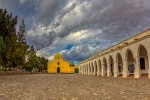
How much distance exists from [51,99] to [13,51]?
4045cm

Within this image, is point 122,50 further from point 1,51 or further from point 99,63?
point 1,51

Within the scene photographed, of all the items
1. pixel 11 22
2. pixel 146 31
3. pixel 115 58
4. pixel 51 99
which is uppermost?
pixel 11 22

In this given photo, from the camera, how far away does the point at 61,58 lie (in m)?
102

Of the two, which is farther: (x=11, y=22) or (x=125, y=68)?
(x=11, y=22)

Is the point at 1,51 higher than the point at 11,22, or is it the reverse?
the point at 11,22

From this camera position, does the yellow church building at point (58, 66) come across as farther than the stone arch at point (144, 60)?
Yes

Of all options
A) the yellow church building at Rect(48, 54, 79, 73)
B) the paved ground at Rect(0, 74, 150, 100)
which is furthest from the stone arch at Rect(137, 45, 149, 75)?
the yellow church building at Rect(48, 54, 79, 73)

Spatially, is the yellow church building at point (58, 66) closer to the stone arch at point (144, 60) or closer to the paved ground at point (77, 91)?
the stone arch at point (144, 60)

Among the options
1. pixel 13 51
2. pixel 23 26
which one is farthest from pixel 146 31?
pixel 23 26

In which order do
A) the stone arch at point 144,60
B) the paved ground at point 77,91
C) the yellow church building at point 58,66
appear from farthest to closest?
the yellow church building at point 58,66 < the stone arch at point 144,60 < the paved ground at point 77,91

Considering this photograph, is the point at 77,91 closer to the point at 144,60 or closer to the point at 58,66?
the point at 144,60

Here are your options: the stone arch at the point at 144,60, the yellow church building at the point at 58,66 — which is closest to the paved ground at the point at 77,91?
the stone arch at the point at 144,60

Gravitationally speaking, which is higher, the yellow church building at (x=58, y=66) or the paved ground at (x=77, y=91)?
the yellow church building at (x=58, y=66)

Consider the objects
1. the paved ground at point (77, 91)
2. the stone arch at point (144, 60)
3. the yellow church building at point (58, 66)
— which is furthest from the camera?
the yellow church building at point (58, 66)
